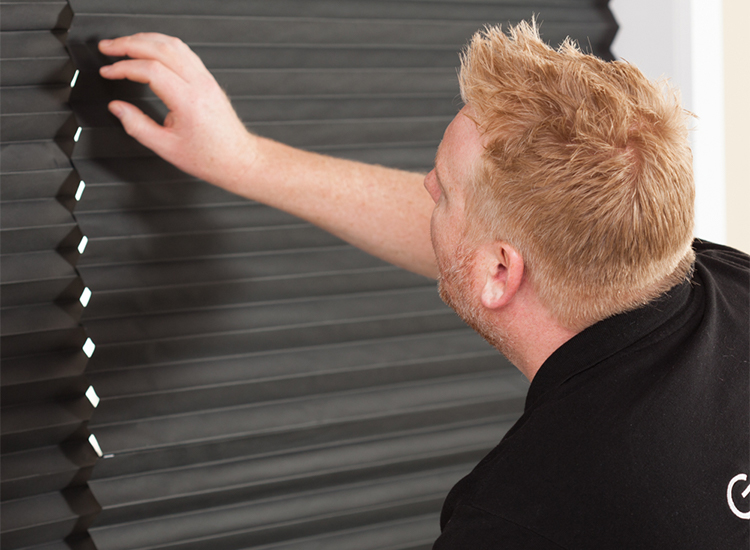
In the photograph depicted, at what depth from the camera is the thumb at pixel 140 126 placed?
51.6 inches

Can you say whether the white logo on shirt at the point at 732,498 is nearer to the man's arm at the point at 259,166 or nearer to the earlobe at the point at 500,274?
the earlobe at the point at 500,274

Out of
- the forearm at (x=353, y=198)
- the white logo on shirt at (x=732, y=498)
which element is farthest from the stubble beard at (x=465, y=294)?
the white logo on shirt at (x=732, y=498)

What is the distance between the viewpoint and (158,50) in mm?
1281

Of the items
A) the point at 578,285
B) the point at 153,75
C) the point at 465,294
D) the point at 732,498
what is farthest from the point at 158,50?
the point at 732,498

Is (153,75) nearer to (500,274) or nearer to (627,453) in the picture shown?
(500,274)

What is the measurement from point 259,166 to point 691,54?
1.38 meters

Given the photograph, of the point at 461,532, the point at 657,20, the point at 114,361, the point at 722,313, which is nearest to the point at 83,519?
the point at 114,361

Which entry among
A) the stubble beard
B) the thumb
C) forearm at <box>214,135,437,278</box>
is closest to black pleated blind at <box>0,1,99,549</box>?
the thumb

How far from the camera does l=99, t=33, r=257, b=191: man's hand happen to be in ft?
4.19

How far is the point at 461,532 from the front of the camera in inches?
38.3

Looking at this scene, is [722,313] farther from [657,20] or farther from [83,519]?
[83,519]

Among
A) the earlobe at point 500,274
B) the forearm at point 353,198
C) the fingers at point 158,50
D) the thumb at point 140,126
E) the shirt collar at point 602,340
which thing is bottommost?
the shirt collar at point 602,340

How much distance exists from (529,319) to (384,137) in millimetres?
675

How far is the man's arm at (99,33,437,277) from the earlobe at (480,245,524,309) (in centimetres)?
42
